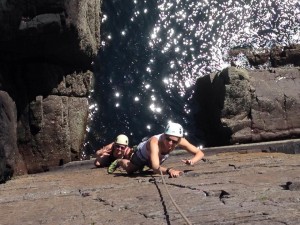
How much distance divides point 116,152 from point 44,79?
2976 millimetres

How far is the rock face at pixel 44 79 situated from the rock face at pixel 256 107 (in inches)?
161

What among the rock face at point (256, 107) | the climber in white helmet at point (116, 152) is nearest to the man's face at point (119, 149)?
the climber in white helmet at point (116, 152)

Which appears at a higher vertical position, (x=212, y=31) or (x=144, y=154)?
(x=212, y=31)

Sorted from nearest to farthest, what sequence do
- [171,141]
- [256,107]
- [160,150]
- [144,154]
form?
[171,141] < [160,150] < [144,154] < [256,107]

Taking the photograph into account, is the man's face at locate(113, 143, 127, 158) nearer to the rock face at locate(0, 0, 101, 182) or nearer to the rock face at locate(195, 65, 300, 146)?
the rock face at locate(0, 0, 101, 182)

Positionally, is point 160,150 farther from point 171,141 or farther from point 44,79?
point 44,79

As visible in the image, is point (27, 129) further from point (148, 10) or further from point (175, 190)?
point (148, 10)

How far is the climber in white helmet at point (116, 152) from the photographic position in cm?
1034

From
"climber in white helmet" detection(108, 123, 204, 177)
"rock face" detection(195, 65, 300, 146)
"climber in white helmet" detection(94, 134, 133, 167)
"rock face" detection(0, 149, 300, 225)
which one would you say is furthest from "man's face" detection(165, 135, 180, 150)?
"rock face" detection(195, 65, 300, 146)

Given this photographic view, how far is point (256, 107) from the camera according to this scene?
1388cm

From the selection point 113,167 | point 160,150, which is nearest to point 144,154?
point 160,150

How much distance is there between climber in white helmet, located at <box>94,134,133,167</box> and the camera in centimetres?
1034

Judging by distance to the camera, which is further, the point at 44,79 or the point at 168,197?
the point at 44,79

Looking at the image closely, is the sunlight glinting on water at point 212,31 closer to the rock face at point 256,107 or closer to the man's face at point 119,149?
the rock face at point 256,107
